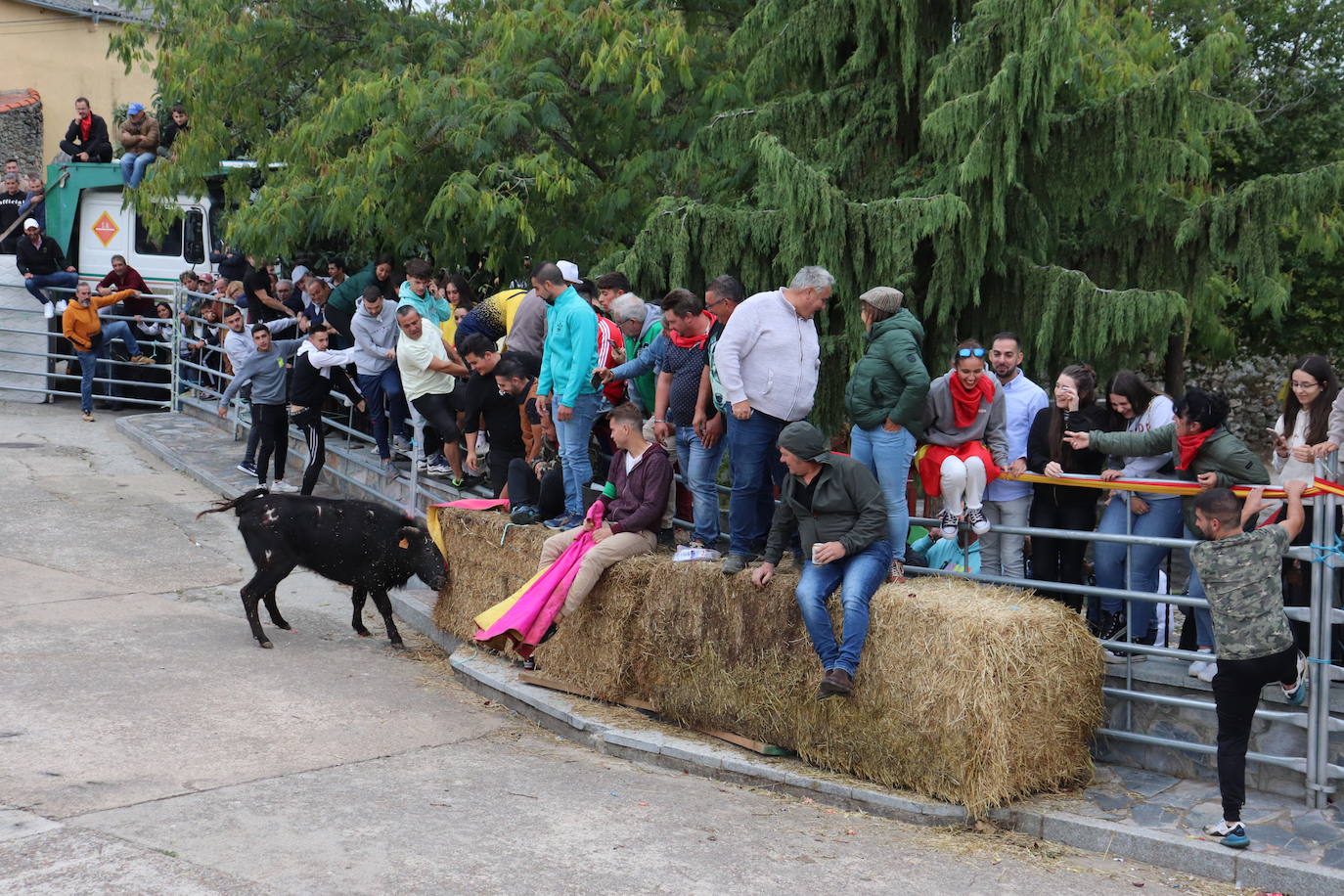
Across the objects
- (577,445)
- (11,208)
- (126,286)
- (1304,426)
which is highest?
(11,208)

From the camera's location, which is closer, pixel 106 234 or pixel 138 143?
pixel 138 143

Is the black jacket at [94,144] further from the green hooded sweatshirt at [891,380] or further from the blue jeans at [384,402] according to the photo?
the green hooded sweatshirt at [891,380]

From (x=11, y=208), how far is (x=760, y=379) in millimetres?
16402

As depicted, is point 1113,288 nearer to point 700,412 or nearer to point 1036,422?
point 1036,422

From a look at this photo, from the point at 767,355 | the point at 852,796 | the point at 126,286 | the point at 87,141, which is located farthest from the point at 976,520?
the point at 87,141

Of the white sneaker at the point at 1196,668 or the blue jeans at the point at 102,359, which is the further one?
the blue jeans at the point at 102,359

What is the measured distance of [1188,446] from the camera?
671 cm

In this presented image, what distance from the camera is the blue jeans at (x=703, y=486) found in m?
7.88

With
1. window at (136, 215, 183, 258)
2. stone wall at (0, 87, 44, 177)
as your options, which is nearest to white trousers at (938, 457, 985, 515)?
window at (136, 215, 183, 258)

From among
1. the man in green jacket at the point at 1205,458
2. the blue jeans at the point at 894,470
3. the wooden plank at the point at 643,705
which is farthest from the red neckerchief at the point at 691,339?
the man in green jacket at the point at 1205,458

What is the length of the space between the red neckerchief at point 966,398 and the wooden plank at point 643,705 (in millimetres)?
2115

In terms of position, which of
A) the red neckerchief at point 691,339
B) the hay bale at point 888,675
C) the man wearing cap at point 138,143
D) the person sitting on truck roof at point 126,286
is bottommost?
the hay bale at point 888,675

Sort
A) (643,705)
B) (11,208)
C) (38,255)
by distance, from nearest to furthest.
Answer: (643,705) → (38,255) → (11,208)

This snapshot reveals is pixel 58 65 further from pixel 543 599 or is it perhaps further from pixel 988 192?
pixel 543 599
